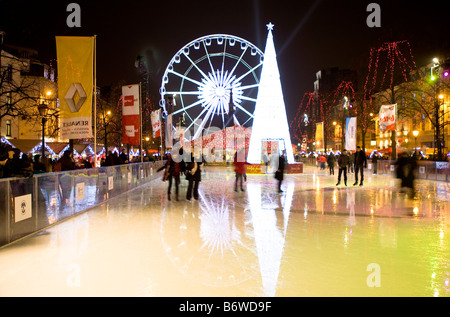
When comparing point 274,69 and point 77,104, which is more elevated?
point 274,69

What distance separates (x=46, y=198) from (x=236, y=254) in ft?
14.5

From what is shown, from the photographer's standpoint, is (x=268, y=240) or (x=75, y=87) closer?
(x=268, y=240)

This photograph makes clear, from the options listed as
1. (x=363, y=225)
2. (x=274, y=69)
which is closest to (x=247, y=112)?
(x=274, y=69)

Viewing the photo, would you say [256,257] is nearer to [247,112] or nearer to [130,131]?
[130,131]

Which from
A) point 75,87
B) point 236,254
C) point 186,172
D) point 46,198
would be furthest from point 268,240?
point 186,172

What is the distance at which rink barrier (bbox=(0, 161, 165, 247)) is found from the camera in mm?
6824

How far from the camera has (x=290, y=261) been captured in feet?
18.2

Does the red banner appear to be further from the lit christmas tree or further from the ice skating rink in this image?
the lit christmas tree

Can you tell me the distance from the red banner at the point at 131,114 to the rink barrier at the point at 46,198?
316 cm

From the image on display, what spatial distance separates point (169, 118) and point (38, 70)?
27625 millimetres

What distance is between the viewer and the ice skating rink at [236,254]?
4.44 meters

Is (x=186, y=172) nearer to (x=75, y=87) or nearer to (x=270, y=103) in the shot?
(x=75, y=87)

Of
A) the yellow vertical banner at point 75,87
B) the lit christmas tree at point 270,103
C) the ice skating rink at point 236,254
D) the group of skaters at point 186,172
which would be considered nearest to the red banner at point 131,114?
the group of skaters at point 186,172

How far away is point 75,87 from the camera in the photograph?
10594mm
